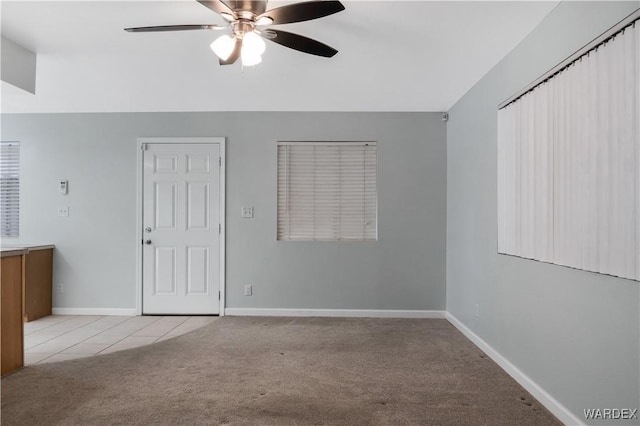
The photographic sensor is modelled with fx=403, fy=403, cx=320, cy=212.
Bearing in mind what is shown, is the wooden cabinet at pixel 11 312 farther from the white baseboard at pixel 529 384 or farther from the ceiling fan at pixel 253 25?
the white baseboard at pixel 529 384

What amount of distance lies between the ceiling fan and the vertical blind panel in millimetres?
1336

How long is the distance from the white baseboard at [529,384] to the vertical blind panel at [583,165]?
84cm

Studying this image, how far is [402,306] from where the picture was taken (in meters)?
4.78

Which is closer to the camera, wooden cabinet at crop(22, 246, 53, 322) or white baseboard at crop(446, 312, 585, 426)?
white baseboard at crop(446, 312, 585, 426)

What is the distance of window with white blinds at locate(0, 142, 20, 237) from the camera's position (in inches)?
193

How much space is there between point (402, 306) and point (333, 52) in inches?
127

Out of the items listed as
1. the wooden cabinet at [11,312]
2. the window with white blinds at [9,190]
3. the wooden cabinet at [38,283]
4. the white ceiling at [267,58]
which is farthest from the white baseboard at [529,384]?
the window with white blinds at [9,190]

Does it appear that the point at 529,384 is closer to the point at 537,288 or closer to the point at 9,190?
the point at 537,288

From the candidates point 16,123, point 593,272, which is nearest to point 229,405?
point 593,272

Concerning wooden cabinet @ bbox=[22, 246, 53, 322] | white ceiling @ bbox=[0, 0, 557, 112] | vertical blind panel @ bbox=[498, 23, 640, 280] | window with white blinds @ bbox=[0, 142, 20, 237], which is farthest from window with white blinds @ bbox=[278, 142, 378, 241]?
window with white blinds @ bbox=[0, 142, 20, 237]

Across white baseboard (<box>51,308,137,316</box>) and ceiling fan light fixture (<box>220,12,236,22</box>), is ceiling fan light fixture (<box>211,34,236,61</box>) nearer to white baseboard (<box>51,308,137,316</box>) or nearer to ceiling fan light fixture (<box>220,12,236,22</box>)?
ceiling fan light fixture (<box>220,12,236,22</box>)

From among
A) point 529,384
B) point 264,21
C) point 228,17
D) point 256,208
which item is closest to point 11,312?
point 256,208

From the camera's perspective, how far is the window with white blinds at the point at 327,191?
4.84 metres

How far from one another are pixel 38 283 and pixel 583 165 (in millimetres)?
5385
